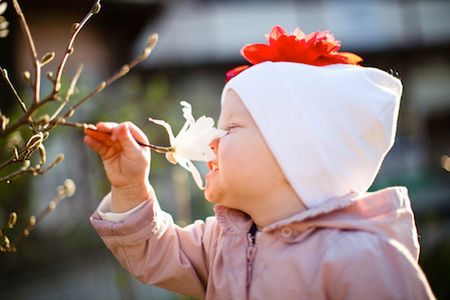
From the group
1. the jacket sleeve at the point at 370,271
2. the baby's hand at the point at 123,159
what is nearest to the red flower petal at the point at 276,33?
the baby's hand at the point at 123,159

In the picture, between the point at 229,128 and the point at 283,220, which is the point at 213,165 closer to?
the point at 229,128

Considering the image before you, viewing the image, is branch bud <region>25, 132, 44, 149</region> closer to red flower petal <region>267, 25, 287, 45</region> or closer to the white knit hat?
the white knit hat

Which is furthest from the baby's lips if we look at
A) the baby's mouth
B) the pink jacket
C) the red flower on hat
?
the red flower on hat

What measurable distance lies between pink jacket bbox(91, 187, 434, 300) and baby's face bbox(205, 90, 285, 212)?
Result: 81mm

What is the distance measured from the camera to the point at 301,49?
61.9 inches

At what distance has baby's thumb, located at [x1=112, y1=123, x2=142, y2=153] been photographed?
1424 millimetres

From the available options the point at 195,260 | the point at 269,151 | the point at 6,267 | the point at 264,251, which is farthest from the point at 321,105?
the point at 6,267

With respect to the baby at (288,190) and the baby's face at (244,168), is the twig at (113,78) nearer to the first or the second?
the baby at (288,190)

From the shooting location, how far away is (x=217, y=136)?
57.7 inches

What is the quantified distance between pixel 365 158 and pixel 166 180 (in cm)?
527

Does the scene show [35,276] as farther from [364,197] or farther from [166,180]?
[364,197]

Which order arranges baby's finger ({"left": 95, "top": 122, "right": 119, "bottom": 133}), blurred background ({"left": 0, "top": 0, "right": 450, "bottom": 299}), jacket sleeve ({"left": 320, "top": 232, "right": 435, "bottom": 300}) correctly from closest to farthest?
jacket sleeve ({"left": 320, "top": 232, "right": 435, "bottom": 300}) → baby's finger ({"left": 95, "top": 122, "right": 119, "bottom": 133}) → blurred background ({"left": 0, "top": 0, "right": 450, "bottom": 299})

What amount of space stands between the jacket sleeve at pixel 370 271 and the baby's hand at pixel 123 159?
0.45 m

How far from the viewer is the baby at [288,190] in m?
1.38
